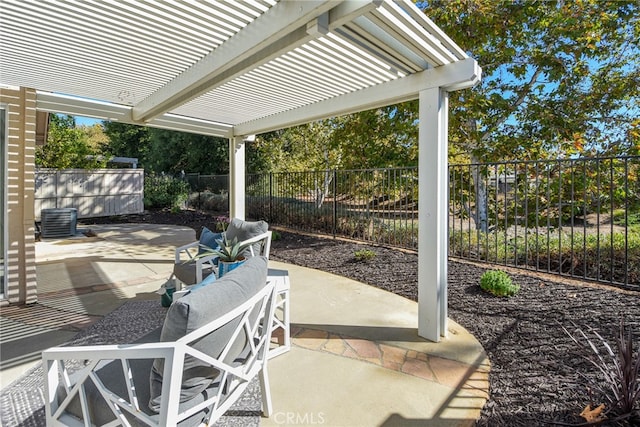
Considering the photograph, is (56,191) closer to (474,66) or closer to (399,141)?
(399,141)

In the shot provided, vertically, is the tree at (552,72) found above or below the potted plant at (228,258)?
above

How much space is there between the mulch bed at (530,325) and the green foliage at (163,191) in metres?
10.8

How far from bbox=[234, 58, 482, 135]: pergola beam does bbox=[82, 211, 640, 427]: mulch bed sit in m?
2.29

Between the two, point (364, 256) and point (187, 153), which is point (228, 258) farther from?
point (187, 153)

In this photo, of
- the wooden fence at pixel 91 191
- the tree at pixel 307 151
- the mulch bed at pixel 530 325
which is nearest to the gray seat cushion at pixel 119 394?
the mulch bed at pixel 530 325

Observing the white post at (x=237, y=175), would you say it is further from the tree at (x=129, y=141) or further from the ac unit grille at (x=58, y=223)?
the tree at (x=129, y=141)

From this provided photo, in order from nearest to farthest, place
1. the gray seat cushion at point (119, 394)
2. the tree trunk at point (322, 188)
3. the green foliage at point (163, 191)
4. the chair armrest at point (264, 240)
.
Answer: the gray seat cushion at point (119, 394), the chair armrest at point (264, 240), the tree trunk at point (322, 188), the green foliage at point (163, 191)

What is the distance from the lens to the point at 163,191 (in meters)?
14.7

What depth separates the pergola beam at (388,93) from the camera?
108 inches

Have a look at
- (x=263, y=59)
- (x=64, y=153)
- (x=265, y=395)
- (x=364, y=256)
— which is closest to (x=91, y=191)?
(x=64, y=153)

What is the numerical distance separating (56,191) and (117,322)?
10.7 metres

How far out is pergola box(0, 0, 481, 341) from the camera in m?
2.27

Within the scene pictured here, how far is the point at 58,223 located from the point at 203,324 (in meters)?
9.12

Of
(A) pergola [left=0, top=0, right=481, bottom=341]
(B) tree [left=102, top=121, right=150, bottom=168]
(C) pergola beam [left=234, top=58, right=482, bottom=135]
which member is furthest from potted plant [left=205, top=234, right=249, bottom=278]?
(B) tree [left=102, top=121, right=150, bottom=168]
